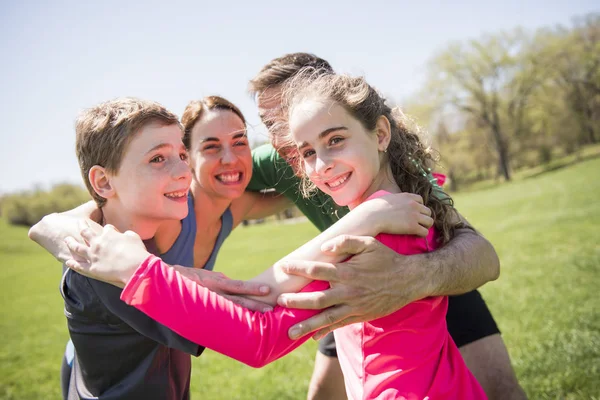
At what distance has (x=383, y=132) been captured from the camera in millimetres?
2447

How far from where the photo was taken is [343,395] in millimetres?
3381

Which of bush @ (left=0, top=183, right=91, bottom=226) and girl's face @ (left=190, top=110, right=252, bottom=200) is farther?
bush @ (left=0, top=183, right=91, bottom=226)

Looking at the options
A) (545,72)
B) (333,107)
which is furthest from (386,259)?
(545,72)

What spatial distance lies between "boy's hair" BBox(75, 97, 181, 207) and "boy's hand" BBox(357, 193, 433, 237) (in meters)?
1.27

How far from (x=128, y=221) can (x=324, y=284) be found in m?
1.26

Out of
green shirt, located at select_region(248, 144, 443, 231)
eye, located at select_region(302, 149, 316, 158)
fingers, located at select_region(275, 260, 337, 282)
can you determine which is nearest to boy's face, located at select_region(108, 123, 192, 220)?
eye, located at select_region(302, 149, 316, 158)

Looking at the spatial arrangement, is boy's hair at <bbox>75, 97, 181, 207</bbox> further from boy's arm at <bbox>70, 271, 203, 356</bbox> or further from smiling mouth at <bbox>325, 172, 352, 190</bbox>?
smiling mouth at <bbox>325, 172, 352, 190</bbox>

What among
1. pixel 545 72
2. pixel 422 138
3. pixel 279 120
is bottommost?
pixel 545 72

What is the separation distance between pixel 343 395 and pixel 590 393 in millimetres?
2052

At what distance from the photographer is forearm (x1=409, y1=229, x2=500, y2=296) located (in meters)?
2.13

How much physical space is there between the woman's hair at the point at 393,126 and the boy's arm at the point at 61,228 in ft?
4.37

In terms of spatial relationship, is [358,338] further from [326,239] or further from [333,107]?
[333,107]

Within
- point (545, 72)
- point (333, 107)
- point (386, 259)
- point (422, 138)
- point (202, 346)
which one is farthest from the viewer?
point (545, 72)

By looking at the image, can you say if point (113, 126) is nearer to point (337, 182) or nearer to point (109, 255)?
point (109, 255)
